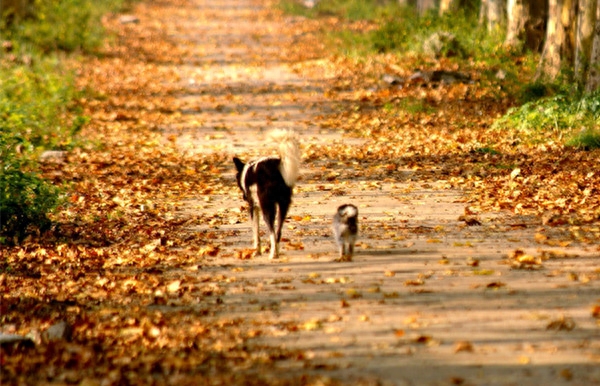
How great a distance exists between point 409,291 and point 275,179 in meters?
1.67

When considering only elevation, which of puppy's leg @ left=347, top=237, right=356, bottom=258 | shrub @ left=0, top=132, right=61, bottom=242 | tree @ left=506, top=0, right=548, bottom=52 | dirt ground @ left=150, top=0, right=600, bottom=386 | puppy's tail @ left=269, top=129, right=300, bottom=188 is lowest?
dirt ground @ left=150, top=0, right=600, bottom=386

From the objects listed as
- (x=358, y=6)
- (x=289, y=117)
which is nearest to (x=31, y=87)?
(x=289, y=117)

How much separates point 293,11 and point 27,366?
40.9 metres

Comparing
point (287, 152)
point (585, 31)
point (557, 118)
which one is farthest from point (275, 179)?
point (585, 31)

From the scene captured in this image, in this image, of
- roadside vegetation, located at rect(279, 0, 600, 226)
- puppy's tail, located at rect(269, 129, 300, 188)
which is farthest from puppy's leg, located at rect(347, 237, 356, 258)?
roadside vegetation, located at rect(279, 0, 600, 226)

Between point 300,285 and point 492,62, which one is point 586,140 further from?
point 492,62

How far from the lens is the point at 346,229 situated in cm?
874

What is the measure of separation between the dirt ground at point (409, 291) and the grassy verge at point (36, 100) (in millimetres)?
1857

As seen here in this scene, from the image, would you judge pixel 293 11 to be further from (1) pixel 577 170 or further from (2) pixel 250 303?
(2) pixel 250 303

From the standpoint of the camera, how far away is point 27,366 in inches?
248

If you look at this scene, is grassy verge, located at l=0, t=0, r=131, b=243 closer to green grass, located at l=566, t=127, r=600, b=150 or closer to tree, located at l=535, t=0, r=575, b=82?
green grass, located at l=566, t=127, r=600, b=150

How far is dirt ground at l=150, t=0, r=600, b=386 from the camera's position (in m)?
6.12

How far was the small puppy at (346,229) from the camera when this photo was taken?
874 centimetres

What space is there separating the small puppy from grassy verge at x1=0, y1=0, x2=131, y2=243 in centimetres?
331
